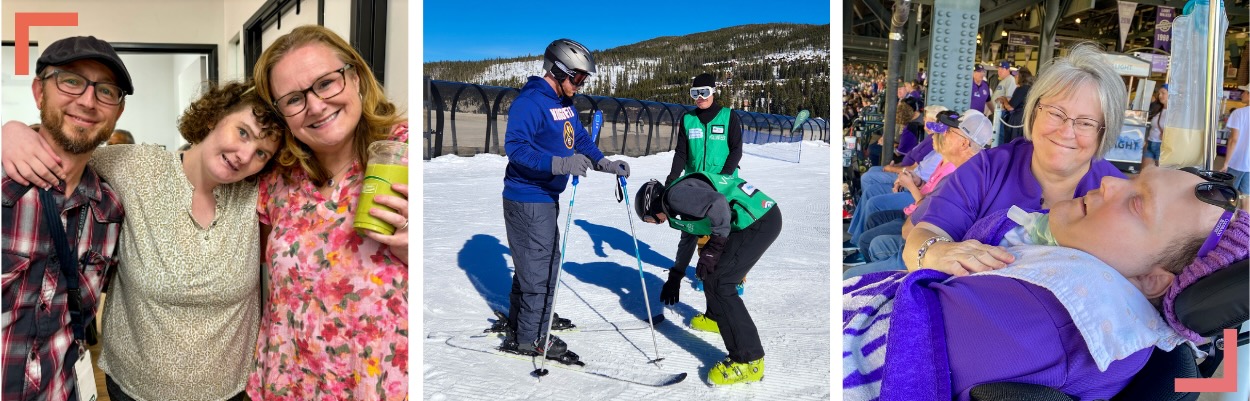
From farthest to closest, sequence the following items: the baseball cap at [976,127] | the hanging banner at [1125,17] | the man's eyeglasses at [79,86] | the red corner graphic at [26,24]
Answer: the baseball cap at [976,127] → the hanging banner at [1125,17] → the red corner graphic at [26,24] → the man's eyeglasses at [79,86]

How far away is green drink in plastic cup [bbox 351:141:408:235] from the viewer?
140 centimetres

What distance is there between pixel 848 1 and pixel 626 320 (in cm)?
95

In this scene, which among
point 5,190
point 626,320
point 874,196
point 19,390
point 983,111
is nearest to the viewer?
point 5,190

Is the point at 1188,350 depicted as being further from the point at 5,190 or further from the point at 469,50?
the point at 5,190

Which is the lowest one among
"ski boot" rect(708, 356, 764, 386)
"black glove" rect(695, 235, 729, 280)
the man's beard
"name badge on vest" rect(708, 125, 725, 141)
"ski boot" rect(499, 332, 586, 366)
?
"ski boot" rect(708, 356, 764, 386)

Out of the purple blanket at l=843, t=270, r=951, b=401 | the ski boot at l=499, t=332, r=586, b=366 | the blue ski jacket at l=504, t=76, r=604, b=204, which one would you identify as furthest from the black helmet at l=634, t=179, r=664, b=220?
the purple blanket at l=843, t=270, r=951, b=401

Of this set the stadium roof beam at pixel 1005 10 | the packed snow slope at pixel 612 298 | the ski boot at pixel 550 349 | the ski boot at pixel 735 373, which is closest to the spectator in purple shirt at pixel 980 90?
the stadium roof beam at pixel 1005 10

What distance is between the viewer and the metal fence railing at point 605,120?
1707mm

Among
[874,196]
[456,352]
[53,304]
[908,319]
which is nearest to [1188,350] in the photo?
[908,319]

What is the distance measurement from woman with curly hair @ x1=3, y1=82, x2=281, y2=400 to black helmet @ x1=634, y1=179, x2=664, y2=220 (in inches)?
30.6

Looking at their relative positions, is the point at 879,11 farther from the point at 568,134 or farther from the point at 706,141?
the point at 568,134

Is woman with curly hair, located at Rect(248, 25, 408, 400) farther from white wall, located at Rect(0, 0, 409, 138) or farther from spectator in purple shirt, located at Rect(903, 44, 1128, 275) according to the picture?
spectator in purple shirt, located at Rect(903, 44, 1128, 275)

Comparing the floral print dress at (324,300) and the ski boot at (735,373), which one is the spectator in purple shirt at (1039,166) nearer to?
the ski boot at (735,373)

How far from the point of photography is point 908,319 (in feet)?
4.83
